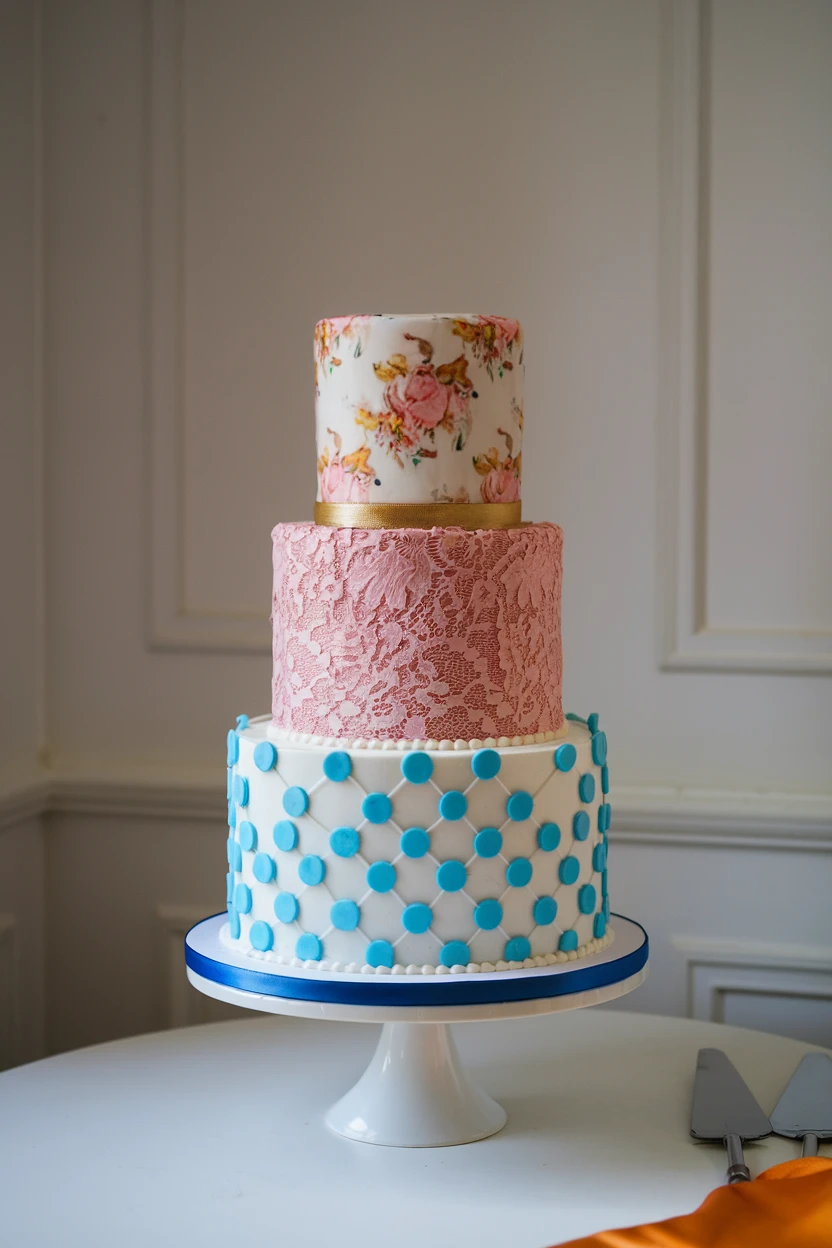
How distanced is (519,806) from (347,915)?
0.19 m

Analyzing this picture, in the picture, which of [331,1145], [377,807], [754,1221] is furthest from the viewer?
[331,1145]

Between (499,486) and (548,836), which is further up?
(499,486)

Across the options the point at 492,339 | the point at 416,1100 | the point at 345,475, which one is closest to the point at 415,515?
the point at 345,475

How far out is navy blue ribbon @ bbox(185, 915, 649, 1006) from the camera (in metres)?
1.23

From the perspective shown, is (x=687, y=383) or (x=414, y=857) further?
(x=687, y=383)

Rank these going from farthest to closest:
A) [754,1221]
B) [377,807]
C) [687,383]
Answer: [687,383], [377,807], [754,1221]

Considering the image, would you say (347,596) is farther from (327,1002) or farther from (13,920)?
(13,920)

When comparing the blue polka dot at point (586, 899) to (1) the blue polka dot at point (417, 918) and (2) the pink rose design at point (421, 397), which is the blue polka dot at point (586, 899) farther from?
(2) the pink rose design at point (421, 397)

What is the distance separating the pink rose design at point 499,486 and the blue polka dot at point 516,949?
0.43m

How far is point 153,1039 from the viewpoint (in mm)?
1723

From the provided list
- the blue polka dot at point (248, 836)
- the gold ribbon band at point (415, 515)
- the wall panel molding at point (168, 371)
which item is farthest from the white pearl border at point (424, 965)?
the wall panel molding at point (168, 371)

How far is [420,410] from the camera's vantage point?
4.33 ft

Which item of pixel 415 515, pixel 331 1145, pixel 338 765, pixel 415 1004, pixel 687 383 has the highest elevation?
pixel 687 383

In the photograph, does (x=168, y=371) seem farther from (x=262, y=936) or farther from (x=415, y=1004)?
(x=415, y=1004)
